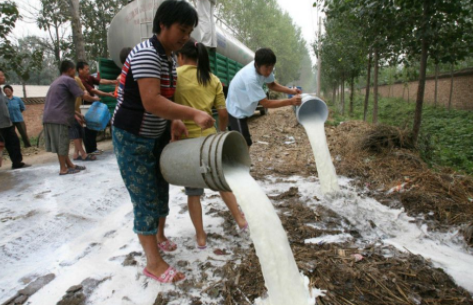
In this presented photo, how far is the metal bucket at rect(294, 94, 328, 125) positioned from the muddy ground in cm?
79

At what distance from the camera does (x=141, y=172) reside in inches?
66.7

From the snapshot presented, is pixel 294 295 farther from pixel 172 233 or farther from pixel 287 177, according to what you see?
pixel 287 177

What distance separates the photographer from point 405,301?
1.55 m

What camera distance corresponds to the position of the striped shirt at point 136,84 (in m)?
1.46

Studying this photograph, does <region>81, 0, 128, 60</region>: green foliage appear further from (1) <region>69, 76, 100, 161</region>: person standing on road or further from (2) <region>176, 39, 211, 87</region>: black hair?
(2) <region>176, 39, 211, 87</region>: black hair

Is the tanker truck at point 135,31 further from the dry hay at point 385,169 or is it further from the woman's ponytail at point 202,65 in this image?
the woman's ponytail at point 202,65

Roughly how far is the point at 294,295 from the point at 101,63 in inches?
223

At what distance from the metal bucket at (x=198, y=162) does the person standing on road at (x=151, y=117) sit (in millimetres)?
102

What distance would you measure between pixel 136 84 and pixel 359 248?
185cm

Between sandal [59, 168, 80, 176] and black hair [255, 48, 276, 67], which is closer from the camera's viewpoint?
black hair [255, 48, 276, 67]

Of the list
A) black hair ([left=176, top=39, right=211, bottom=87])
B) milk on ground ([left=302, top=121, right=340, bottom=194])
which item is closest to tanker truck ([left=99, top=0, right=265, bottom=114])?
milk on ground ([left=302, top=121, right=340, bottom=194])

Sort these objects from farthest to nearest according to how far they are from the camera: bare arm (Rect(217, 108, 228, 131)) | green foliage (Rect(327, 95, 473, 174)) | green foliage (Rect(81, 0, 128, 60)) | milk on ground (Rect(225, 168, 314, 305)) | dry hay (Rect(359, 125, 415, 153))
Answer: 1. green foliage (Rect(81, 0, 128, 60))
2. green foliage (Rect(327, 95, 473, 174))
3. dry hay (Rect(359, 125, 415, 153))
4. bare arm (Rect(217, 108, 228, 131))
5. milk on ground (Rect(225, 168, 314, 305))

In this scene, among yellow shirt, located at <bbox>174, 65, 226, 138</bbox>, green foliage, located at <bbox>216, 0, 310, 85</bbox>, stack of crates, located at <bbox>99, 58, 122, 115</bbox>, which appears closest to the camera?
yellow shirt, located at <bbox>174, 65, 226, 138</bbox>

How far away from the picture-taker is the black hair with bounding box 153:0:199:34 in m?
1.45
